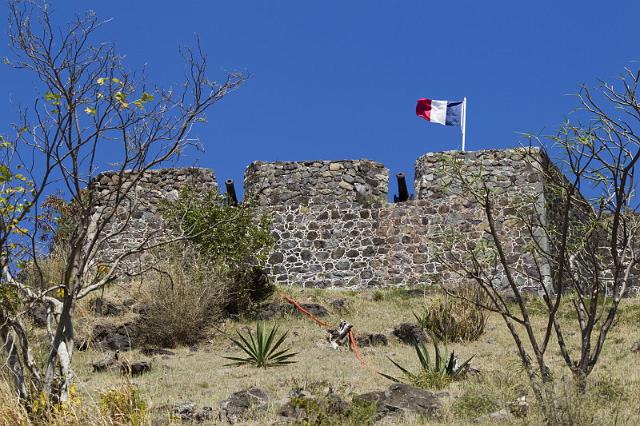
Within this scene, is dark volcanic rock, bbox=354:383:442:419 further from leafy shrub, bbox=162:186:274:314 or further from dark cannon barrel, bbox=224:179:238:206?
dark cannon barrel, bbox=224:179:238:206

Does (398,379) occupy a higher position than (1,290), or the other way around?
(1,290)

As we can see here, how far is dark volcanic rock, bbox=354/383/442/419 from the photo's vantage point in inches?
487

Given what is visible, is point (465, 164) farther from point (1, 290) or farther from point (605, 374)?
point (1, 290)

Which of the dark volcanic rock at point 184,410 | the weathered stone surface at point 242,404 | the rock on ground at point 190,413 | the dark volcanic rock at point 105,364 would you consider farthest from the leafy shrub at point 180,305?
the rock on ground at point 190,413

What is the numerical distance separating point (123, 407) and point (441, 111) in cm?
1678

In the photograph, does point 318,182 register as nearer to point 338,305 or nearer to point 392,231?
point 392,231

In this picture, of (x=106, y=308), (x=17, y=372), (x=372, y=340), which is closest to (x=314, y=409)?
(x=17, y=372)

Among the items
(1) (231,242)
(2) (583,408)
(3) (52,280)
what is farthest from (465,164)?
(2) (583,408)

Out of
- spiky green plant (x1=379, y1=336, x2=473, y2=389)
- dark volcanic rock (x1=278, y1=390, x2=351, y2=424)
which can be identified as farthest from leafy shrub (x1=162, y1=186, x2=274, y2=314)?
dark volcanic rock (x1=278, y1=390, x2=351, y2=424)

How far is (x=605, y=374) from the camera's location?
48.1ft

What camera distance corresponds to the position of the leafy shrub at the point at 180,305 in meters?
19.2

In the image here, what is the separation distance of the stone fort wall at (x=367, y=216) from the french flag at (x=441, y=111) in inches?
55.2

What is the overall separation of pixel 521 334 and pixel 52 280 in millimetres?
10100

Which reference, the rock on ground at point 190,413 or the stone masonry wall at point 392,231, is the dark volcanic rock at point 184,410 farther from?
the stone masonry wall at point 392,231
